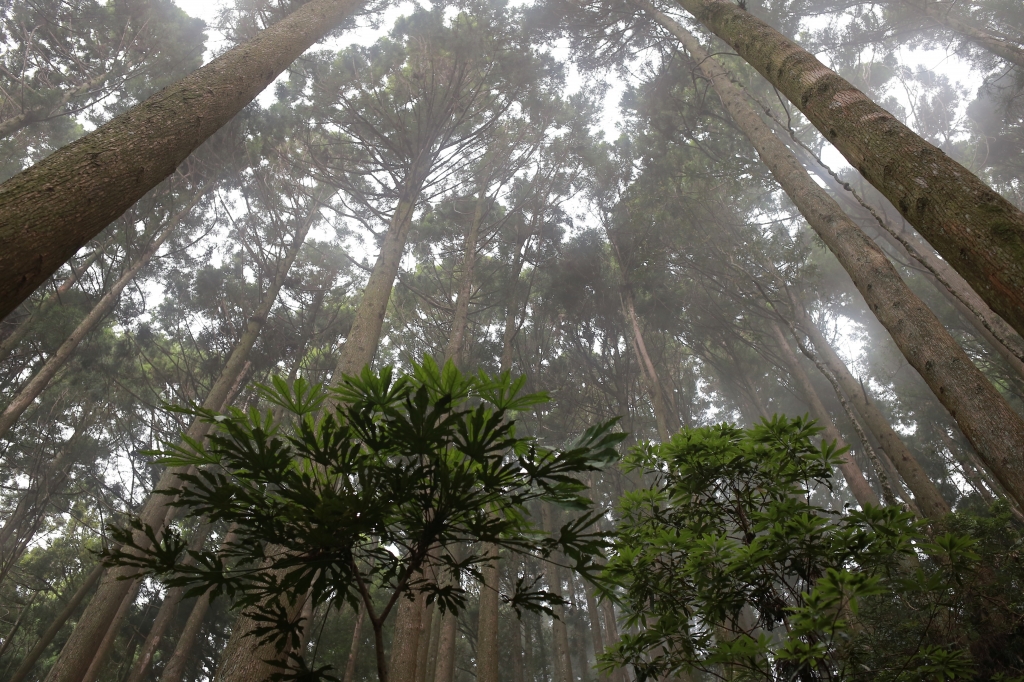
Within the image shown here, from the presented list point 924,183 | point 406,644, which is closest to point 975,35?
point 924,183

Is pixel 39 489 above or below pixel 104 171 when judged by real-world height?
above

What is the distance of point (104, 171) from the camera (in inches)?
92.8

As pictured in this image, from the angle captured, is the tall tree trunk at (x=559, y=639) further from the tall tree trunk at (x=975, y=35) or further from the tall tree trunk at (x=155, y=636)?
the tall tree trunk at (x=975, y=35)

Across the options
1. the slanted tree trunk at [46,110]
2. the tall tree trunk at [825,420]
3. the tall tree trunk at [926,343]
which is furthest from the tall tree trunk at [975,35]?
the slanted tree trunk at [46,110]

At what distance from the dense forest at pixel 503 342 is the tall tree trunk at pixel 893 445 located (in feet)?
0.51

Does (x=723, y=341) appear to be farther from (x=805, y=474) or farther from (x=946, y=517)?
(x=805, y=474)

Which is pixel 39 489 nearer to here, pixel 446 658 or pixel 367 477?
pixel 446 658

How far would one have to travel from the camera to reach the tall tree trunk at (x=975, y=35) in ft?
31.1

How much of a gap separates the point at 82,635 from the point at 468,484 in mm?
8825

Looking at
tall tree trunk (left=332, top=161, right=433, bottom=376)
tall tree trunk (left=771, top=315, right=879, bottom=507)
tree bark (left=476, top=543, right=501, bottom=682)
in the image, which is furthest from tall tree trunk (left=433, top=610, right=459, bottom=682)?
tall tree trunk (left=771, top=315, right=879, bottom=507)

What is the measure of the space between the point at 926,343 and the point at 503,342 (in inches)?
441

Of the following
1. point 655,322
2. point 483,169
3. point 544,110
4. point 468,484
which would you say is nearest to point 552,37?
point 544,110

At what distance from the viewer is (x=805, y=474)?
246 centimetres

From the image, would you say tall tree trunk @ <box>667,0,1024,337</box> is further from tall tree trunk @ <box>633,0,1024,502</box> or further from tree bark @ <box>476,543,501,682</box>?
tree bark @ <box>476,543,501,682</box>
